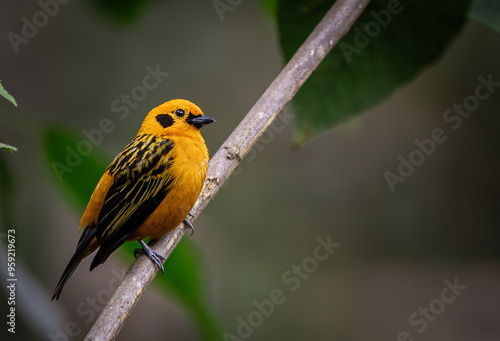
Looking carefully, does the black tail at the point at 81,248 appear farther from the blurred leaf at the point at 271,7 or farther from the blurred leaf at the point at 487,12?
the blurred leaf at the point at 487,12

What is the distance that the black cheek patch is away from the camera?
300cm

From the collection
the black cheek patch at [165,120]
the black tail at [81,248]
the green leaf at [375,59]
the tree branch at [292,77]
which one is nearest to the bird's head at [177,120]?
the black cheek patch at [165,120]

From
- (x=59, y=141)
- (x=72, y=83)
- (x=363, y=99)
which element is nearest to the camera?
(x=59, y=141)

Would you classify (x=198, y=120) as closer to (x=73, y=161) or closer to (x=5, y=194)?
(x=73, y=161)

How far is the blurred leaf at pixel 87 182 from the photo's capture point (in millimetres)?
1661

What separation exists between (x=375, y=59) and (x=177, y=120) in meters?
1.28

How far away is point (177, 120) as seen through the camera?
9.82 feet

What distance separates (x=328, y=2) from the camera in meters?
2.50

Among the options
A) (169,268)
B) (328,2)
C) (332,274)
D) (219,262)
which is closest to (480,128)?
(332,274)

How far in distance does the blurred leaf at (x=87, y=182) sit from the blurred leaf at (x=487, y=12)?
129 centimetres

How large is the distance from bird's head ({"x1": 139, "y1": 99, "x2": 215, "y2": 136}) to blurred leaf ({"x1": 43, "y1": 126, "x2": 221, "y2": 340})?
1.26 metres

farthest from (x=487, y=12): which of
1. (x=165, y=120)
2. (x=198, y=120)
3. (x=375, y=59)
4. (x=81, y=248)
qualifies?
(x=81, y=248)

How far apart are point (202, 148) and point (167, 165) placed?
233 mm

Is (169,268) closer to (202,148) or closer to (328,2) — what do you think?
(202,148)
